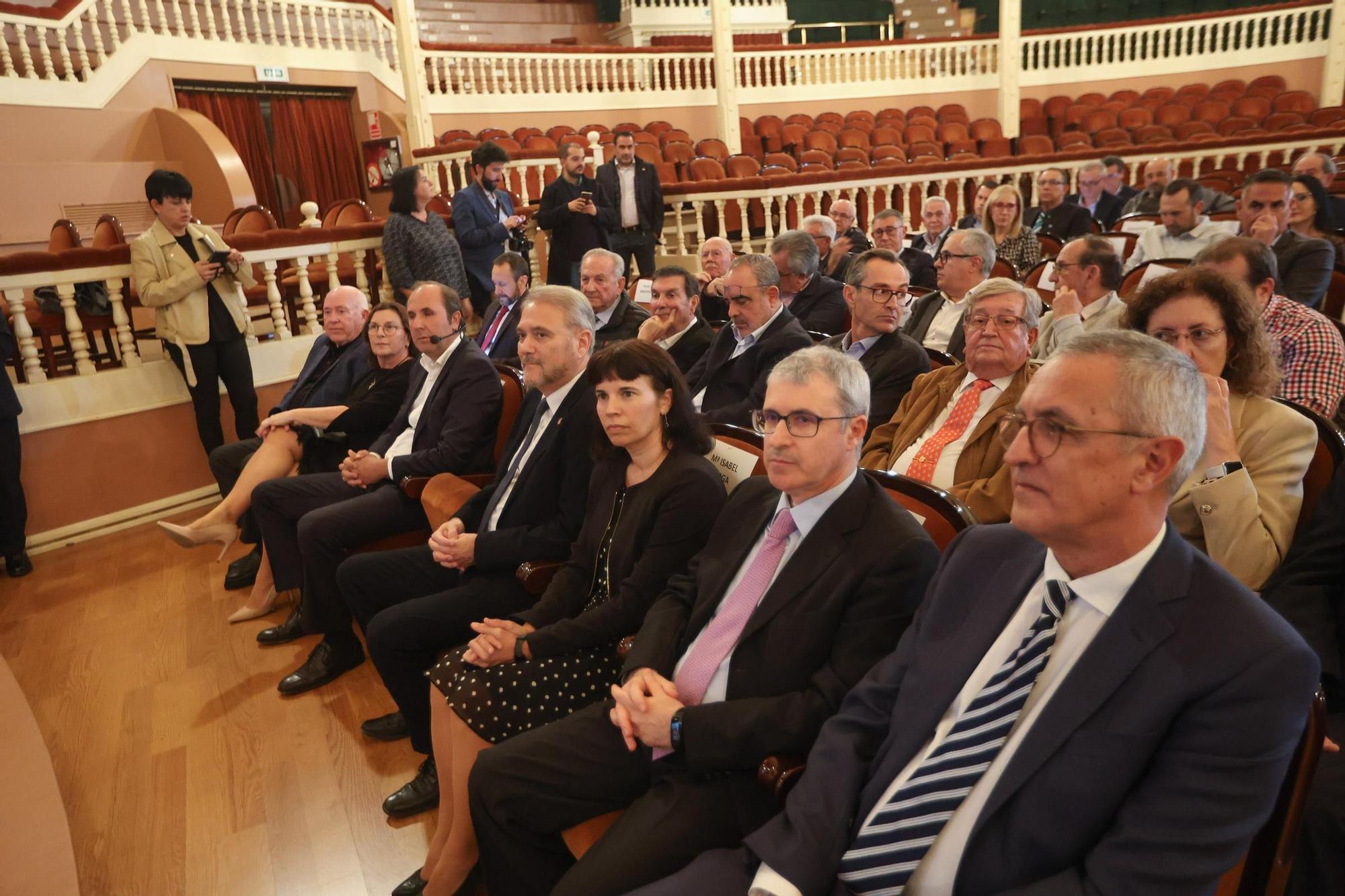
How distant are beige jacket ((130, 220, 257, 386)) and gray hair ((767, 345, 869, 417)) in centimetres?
334

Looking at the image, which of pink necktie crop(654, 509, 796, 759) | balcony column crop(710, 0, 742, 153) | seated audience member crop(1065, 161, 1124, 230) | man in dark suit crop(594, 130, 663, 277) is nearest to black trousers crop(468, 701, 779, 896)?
pink necktie crop(654, 509, 796, 759)

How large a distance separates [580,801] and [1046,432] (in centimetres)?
98

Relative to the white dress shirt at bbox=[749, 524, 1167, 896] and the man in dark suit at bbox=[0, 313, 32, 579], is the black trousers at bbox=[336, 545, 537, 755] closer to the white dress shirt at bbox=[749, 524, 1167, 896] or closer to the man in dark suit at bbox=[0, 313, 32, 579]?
the white dress shirt at bbox=[749, 524, 1167, 896]

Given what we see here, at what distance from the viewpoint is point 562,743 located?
152 cm

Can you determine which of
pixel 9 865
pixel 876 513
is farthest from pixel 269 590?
pixel 876 513

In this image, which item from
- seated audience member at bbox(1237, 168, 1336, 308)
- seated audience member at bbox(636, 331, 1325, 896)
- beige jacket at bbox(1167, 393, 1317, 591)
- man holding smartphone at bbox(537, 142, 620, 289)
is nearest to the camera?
seated audience member at bbox(636, 331, 1325, 896)

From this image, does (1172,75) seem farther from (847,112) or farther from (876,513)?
(876,513)

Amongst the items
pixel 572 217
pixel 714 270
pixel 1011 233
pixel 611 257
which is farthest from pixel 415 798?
pixel 1011 233

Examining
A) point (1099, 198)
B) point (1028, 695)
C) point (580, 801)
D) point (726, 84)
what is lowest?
point (580, 801)

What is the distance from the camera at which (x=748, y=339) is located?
3002 millimetres

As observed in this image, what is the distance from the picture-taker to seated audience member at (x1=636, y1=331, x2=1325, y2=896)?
90 cm

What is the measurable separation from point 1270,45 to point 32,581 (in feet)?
45.1

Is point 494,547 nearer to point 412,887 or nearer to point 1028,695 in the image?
point 412,887

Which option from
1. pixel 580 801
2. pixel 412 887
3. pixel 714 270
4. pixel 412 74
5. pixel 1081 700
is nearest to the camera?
pixel 1081 700
